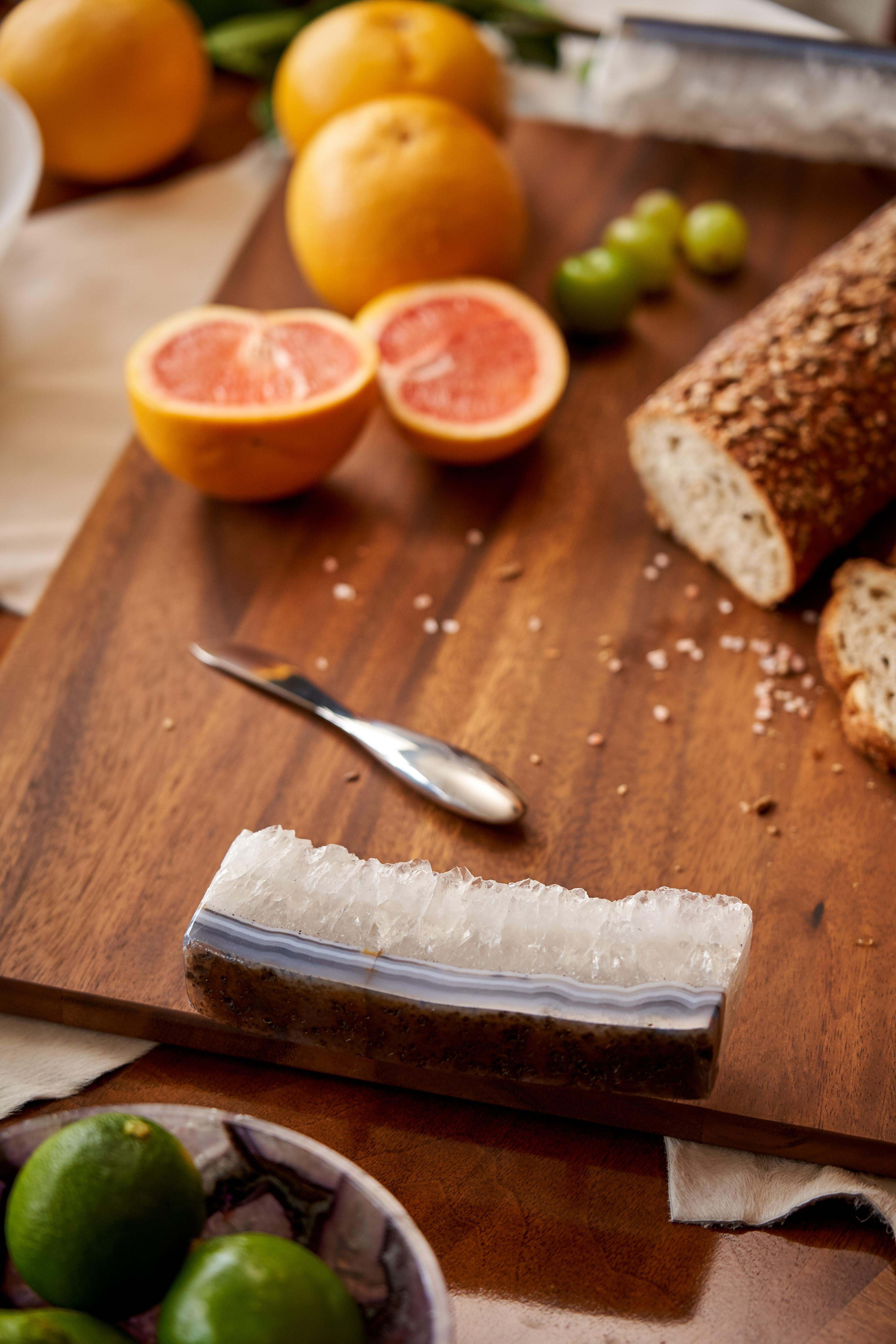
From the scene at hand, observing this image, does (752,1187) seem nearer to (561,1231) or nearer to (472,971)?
(561,1231)

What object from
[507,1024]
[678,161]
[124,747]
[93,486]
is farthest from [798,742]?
[678,161]

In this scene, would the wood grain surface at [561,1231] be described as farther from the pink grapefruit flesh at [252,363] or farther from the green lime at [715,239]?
the green lime at [715,239]

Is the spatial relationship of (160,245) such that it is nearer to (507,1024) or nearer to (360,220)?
(360,220)

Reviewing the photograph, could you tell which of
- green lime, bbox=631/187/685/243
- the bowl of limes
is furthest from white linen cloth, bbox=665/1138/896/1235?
green lime, bbox=631/187/685/243

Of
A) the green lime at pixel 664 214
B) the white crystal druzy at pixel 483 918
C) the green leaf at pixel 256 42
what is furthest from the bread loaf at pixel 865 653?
the green leaf at pixel 256 42

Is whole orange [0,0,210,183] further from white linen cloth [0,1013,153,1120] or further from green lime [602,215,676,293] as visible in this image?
white linen cloth [0,1013,153,1120]
